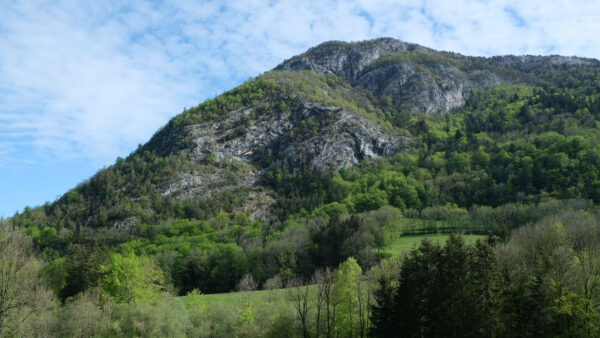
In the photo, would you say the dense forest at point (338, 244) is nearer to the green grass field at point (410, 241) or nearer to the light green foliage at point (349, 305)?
the light green foliage at point (349, 305)

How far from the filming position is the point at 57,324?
48188 millimetres

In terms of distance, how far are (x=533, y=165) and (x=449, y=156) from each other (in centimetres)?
4705

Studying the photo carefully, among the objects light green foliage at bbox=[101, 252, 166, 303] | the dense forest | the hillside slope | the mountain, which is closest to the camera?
the dense forest

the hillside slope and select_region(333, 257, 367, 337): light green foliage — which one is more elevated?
the hillside slope

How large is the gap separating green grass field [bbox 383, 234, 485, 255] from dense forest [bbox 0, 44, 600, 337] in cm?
168

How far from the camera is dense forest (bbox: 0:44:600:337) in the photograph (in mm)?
40312

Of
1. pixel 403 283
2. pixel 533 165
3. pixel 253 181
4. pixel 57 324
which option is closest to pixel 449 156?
pixel 533 165

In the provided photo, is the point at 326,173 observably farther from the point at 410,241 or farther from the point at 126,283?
the point at 126,283

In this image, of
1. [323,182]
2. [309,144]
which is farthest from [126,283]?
[309,144]

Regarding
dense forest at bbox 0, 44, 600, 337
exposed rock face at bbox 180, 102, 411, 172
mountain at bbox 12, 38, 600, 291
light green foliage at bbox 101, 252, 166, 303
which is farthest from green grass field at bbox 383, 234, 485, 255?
exposed rock face at bbox 180, 102, 411, 172

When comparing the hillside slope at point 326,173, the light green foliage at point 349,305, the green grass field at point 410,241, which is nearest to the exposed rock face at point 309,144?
the hillside slope at point 326,173

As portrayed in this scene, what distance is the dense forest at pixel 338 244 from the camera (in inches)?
1587

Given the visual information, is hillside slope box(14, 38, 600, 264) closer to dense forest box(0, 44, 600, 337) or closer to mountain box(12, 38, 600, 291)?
mountain box(12, 38, 600, 291)

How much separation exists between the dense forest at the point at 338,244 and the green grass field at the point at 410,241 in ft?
5.53
